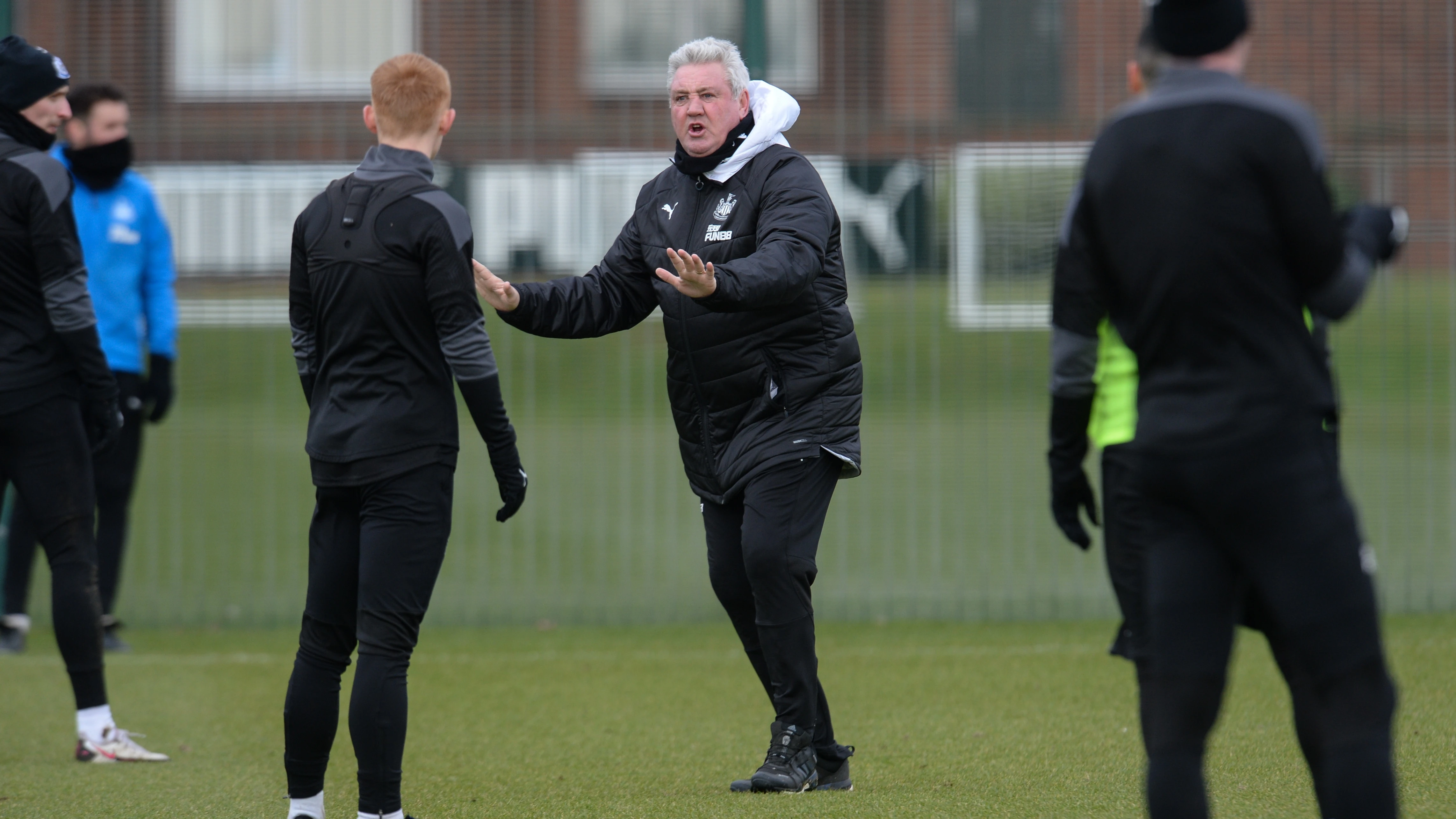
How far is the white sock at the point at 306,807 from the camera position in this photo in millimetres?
3529

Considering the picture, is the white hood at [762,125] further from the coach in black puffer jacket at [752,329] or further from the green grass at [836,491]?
the green grass at [836,491]

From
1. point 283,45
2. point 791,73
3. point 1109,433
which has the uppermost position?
point 283,45

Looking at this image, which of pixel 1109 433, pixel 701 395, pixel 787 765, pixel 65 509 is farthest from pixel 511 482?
pixel 65 509

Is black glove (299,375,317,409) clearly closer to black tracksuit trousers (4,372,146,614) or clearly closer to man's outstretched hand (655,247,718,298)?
man's outstretched hand (655,247,718,298)

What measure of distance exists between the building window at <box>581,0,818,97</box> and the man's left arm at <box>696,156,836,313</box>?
10.2ft

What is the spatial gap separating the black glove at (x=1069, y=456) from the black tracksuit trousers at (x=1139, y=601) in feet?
0.33

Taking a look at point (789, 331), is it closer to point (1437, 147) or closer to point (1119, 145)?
point (1119, 145)

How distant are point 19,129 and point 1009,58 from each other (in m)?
4.32

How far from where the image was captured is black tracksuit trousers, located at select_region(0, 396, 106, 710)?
4359 mm

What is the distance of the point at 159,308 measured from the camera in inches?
252

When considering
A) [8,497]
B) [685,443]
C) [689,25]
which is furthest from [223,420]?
[685,443]

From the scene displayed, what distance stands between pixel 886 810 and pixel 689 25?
4.57 meters

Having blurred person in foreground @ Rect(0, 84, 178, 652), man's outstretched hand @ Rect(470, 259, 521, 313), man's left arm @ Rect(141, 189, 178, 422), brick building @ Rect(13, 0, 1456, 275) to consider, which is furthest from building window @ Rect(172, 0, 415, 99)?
man's outstretched hand @ Rect(470, 259, 521, 313)

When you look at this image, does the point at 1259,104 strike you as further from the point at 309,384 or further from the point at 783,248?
the point at 309,384
